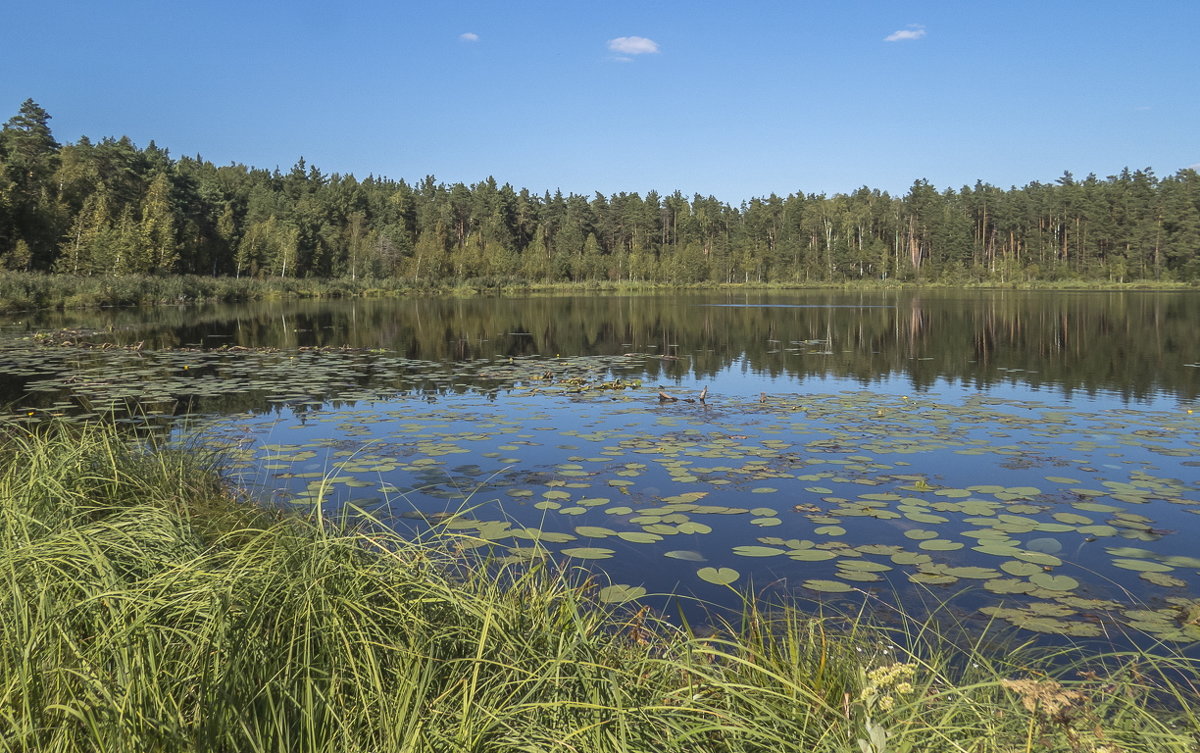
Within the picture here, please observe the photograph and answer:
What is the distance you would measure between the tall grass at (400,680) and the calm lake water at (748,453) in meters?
0.62

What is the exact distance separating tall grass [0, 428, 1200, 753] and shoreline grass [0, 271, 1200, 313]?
38.5m

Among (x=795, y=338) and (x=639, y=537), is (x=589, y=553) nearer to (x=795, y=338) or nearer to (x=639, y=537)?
(x=639, y=537)

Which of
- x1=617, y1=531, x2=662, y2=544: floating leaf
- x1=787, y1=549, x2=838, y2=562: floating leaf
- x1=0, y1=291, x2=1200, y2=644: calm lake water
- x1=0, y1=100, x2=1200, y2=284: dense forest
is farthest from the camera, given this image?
x1=0, y1=100, x2=1200, y2=284: dense forest

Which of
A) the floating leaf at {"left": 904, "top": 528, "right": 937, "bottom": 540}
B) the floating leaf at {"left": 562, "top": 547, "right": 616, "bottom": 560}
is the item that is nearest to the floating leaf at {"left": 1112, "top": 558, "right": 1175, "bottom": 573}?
the floating leaf at {"left": 904, "top": 528, "right": 937, "bottom": 540}

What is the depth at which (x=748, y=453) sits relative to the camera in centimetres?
829

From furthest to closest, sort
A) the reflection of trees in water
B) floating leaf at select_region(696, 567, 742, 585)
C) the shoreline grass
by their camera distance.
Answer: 1. the shoreline grass
2. the reflection of trees in water
3. floating leaf at select_region(696, 567, 742, 585)

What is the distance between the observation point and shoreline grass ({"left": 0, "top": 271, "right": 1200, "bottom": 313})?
36.2 meters

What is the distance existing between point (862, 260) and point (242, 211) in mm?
67623

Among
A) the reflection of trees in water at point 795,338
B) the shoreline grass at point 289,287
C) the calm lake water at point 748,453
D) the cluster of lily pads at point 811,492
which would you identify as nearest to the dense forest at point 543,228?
the shoreline grass at point 289,287

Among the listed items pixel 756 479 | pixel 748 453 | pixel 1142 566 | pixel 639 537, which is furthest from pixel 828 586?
pixel 748 453

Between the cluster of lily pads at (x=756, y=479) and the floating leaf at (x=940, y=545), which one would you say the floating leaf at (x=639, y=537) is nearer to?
the cluster of lily pads at (x=756, y=479)

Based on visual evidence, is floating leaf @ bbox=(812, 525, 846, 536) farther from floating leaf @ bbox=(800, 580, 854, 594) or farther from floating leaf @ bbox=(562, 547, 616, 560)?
floating leaf @ bbox=(562, 547, 616, 560)

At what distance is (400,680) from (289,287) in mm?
61031

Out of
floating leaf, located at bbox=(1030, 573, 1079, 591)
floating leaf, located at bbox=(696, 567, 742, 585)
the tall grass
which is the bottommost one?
floating leaf, located at bbox=(1030, 573, 1079, 591)
